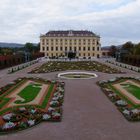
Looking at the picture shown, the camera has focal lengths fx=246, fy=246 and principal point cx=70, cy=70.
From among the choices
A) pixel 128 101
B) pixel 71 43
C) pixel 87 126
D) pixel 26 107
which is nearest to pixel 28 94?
→ pixel 26 107

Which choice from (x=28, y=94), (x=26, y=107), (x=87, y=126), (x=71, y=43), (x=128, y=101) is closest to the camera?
(x=87, y=126)

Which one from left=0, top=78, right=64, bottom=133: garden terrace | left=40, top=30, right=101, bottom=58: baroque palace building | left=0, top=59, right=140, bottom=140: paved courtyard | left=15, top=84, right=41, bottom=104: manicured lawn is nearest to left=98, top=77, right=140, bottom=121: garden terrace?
left=0, top=59, right=140, bottom=140: paved courtyard

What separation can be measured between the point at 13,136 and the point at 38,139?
50.6 inches

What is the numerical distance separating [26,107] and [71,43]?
115 meters

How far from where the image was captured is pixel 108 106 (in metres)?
17.1

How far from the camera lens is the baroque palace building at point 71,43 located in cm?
12875

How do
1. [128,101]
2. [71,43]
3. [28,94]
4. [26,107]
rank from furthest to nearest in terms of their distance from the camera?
[71,43]
[28,94]
[128,101]
[26,107]

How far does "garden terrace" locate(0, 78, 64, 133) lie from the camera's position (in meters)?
13.0

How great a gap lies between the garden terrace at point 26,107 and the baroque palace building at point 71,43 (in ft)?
342

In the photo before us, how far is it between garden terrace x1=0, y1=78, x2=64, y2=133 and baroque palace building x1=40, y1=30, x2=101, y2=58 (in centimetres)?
10435

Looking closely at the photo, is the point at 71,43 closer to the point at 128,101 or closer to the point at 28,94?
the point at 28,94

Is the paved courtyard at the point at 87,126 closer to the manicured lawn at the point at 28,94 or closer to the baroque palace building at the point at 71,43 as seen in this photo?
the manicured lawn at the point at 28,94

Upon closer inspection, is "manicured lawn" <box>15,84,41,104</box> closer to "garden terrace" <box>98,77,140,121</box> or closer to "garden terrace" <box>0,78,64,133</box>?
"garden terrace" <box>0,78,64,133</box>

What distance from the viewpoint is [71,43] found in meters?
130
